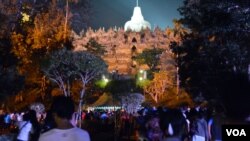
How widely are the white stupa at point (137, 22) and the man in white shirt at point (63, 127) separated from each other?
98.0 m

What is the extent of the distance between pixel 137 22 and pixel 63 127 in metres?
104

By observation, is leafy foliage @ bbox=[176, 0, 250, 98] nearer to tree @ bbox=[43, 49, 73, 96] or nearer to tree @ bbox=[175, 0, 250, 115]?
tree @ bbox=[175, 0, 250, 115]

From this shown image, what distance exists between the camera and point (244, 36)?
58.1ft

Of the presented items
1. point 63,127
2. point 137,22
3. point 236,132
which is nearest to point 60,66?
point 63,127

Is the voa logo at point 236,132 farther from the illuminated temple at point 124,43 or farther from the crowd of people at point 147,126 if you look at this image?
the illuminated temple at point 124,43

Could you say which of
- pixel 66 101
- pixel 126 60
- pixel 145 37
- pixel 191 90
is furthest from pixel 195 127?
pixel 145 37

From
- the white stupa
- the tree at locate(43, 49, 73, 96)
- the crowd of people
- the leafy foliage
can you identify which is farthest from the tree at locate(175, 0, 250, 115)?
the white stupa

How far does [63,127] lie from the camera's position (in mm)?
5574

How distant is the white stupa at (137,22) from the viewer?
105 m

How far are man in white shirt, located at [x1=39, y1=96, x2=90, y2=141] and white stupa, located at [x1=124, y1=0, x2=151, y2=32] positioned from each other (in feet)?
322

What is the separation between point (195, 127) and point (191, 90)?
18353mm

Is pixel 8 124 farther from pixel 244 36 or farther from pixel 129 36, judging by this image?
pixel 129 36

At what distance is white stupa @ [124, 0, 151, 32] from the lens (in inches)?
4149

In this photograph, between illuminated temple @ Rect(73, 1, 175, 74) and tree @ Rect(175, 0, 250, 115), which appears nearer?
tree @ Rect(175, 0, 250, 115)
